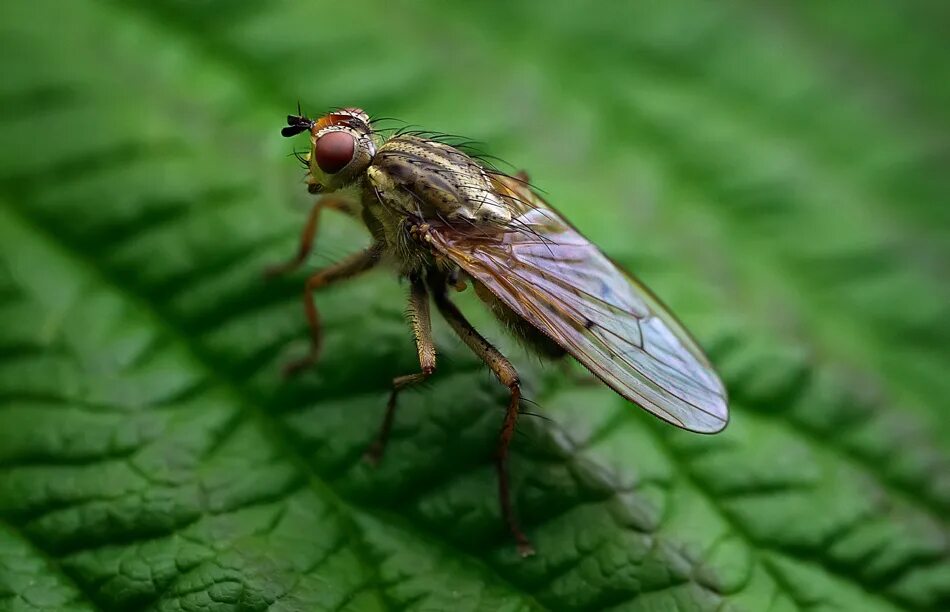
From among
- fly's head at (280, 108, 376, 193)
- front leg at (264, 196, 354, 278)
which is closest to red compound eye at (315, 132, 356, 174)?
fly's head at (280, 108, 376, 193)

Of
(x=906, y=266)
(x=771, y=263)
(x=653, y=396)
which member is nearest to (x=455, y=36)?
(x=771, y=263)

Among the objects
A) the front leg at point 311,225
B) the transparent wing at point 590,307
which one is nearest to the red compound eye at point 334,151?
the front leg at point 311,225

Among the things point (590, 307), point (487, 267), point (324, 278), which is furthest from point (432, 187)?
point (590, 307)

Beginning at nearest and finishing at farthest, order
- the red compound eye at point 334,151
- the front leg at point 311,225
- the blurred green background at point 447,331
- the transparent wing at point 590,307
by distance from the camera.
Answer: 1. the blurred green background at point 447,331
2. the transparent wing at point 590,307
3. the red compound eye at point 334,151
4. the front leg at point 311,225

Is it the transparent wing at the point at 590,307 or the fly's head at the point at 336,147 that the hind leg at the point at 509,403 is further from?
the fly's head at the point at 336,147

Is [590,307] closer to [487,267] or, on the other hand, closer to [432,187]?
[487,267]

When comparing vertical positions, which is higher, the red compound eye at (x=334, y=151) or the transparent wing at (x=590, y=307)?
the red compound eye at (x=334, y=151)

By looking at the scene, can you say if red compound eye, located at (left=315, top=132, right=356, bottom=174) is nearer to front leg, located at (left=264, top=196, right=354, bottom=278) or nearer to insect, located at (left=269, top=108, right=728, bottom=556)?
insect, located at (left=269, top=108, right=728, bottom=556)
